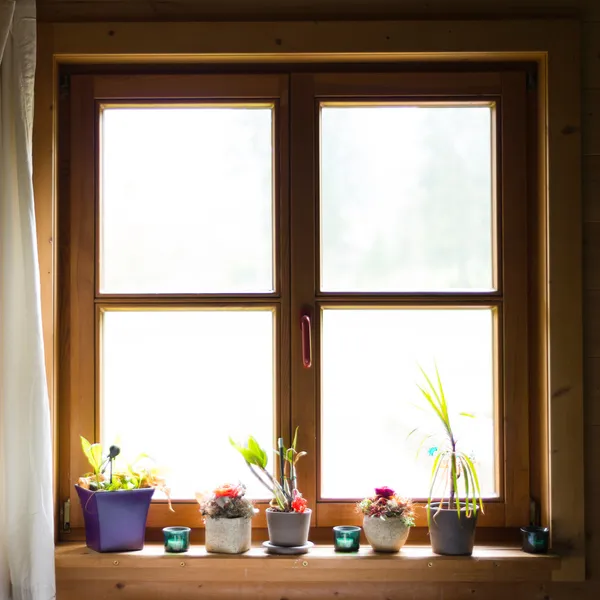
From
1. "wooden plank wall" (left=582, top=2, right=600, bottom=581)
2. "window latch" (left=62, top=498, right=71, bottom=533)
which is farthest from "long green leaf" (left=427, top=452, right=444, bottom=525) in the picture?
"window latch" (left=62, top=498, right=71, bottom=533)

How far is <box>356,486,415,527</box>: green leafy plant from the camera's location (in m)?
2.22

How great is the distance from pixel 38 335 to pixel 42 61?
0.74m

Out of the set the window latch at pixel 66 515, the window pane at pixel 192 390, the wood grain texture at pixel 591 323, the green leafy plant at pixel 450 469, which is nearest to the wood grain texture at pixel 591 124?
the wood grain texture at pixel 591 323

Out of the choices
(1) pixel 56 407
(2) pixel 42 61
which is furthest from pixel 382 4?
(1) pixel 56 407

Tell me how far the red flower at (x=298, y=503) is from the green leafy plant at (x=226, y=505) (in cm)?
11

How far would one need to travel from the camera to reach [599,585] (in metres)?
2.28

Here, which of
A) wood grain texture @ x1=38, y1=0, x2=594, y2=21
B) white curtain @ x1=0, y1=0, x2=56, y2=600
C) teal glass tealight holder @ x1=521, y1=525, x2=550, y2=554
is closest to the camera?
white curtain @ x1=0, y1=0, x2=56, y2=600

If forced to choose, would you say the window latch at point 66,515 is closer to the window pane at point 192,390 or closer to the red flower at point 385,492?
the window pane at point 192,390

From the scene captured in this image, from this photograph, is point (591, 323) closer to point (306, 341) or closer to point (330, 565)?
point (306, 341)

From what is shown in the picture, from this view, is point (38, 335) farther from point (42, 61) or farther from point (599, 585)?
point (599, 585)

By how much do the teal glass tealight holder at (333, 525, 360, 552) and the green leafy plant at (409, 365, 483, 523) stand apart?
192 mm

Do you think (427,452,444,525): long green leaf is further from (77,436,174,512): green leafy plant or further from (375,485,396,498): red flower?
(77,436,174,512): green leafy plant

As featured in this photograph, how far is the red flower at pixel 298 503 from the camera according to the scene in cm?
223

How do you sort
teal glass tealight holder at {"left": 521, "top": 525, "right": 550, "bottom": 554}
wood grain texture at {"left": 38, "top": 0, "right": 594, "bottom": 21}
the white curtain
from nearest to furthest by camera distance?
the white curtain → teal glass tealight holder at {"left": 521, "top": 525, "right": 550, "bottom": 554} → wood grain texture at {"left": 38, "top": 0, "right": 594, "bottom": 21}
